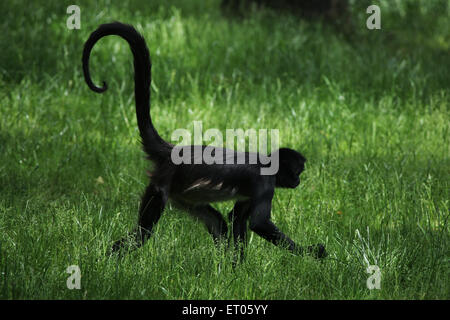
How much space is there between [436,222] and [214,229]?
171cm

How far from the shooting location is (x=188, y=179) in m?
3.73

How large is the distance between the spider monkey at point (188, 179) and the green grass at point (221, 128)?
133 mm

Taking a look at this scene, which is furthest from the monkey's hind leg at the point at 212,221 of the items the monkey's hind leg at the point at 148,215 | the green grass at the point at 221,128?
the monkey's hind leg at the point at 148,215

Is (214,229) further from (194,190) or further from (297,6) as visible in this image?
(297,6)

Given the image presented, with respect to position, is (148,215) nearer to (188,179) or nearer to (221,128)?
(188,179)

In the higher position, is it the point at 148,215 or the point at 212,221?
the point at 148,215

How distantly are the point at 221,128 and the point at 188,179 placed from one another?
2.44 metres

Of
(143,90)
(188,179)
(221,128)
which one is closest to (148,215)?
(188,179)

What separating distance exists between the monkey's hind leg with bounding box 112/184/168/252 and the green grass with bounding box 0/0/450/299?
0.07 meters

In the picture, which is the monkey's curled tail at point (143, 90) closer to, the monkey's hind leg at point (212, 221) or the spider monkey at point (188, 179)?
the spider monkey at point (188, 179)

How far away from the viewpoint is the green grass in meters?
3.51

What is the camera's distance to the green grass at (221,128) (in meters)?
3.51

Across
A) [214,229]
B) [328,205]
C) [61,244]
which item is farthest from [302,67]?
[61,244]

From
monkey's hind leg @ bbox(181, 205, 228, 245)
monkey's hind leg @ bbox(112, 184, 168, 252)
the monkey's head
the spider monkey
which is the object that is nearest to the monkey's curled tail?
the spider monkey
